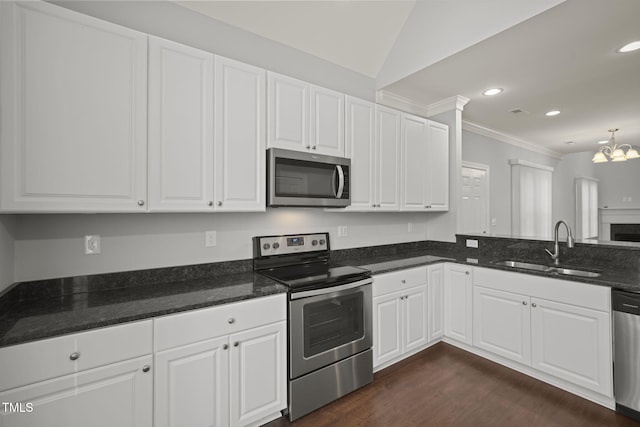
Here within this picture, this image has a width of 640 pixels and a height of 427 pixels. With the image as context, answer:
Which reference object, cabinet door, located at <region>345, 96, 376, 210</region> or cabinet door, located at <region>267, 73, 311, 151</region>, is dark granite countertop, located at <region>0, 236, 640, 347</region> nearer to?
cabinet door, located at <region>345, 96, 376, 210</region>

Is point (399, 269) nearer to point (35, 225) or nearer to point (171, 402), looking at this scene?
point (171, 402)

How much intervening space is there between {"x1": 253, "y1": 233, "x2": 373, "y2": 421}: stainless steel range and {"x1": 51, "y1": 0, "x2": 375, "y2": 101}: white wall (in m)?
1.57

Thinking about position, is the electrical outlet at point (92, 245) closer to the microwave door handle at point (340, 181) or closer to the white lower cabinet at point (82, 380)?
the white lower cabinet at point (82, 380)

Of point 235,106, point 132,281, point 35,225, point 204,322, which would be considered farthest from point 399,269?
point 35,225

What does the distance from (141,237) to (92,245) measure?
0.27 metres

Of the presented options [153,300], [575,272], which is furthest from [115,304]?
[575,272]

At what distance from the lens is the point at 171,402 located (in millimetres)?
1567

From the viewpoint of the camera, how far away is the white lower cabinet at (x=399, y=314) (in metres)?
2.51

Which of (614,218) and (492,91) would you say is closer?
(492,91)

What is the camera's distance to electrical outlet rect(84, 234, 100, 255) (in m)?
1.84

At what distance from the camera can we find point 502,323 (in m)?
2.63

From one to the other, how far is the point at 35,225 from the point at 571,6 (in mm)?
3617

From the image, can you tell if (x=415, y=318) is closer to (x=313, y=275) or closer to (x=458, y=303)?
(x=458, y=303)

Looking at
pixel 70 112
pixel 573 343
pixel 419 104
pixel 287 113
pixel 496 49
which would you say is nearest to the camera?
pixel 70 112
